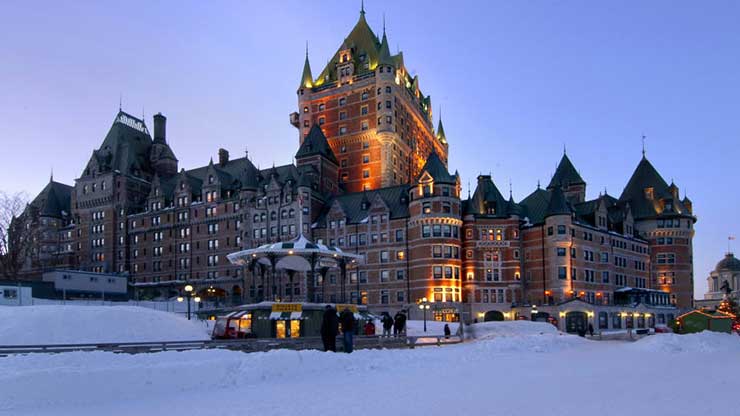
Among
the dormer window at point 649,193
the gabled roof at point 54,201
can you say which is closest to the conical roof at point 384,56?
the dormer window at point 649,193

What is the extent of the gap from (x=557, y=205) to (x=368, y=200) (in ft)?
81.9

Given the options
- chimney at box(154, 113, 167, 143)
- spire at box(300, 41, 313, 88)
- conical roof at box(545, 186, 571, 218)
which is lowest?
conical roof at box(545, 186, 571, 218)

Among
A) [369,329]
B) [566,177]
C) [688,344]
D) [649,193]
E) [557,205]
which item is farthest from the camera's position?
[566,177]

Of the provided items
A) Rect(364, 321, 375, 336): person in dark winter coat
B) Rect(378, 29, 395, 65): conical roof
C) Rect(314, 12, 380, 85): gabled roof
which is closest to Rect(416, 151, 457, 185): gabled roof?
Rect(378, 29, 395, 65): conical roof

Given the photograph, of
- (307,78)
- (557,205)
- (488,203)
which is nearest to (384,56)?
(307,78)

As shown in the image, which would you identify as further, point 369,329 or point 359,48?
point 359,48

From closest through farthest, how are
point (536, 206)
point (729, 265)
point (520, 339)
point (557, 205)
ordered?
point (520, 339), point (557, 205), point (536, 206), point (729, 265)

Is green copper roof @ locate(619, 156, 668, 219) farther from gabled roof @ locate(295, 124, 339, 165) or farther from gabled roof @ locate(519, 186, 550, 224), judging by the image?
gabled roof @ locate(295, 124, 339, 165)

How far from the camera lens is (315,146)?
10031 cm

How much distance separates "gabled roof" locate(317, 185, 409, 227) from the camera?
81.4m

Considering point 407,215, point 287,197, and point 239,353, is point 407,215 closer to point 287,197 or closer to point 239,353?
point 287,197

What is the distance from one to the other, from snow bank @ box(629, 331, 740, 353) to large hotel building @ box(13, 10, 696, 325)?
1423 inches

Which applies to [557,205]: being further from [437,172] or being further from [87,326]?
[87,326]

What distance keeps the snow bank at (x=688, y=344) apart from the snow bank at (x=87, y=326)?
1197 inches
